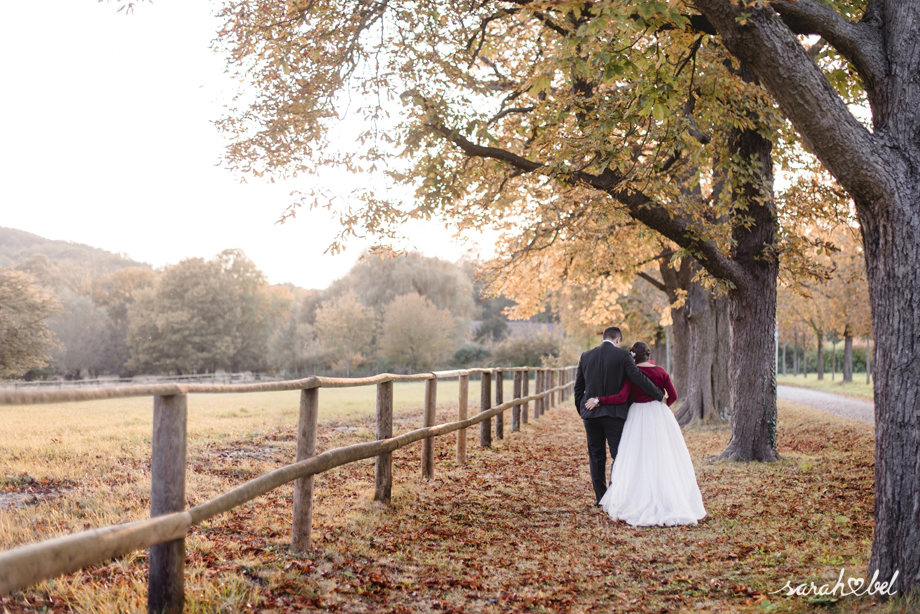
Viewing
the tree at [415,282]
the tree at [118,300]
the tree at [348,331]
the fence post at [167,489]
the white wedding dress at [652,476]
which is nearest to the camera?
the fence post at [167,489]

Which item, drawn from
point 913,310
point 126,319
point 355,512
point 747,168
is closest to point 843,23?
point 913,310

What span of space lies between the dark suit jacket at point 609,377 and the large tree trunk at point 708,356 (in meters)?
8.70

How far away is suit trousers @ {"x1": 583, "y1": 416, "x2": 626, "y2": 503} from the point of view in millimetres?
7406

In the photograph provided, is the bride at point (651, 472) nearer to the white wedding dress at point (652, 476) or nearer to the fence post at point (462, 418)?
the white wedding dress at point (652, 476)

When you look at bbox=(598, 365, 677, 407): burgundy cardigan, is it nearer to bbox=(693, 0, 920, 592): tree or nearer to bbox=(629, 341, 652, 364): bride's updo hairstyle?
bbox=(629, 341, 652, 364): bride's updo hairstyle

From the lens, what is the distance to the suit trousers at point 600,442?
24.3 ft

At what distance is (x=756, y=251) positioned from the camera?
998 centimetres

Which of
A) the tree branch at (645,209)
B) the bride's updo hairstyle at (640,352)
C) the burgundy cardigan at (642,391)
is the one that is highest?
the tree branch at (645,209)

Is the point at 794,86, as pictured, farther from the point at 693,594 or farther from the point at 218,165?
the point at 218,165

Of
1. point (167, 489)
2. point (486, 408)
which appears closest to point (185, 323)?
point (486, 408)

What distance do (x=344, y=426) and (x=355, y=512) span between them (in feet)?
25.7

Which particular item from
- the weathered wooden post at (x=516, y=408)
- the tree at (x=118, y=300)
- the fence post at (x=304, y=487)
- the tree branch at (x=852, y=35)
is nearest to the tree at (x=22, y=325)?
the tree at (x=118, y=300)

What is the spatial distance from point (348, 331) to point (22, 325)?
28462 millimetres

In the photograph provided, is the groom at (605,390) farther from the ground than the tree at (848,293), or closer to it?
closer to it
